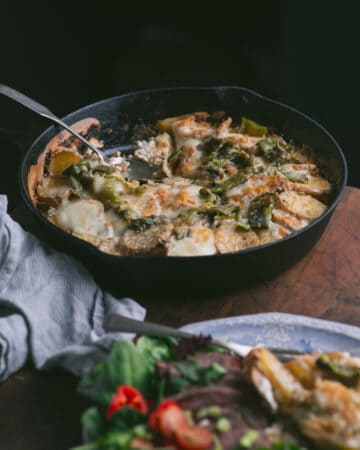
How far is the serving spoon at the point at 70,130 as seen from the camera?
303 centimetres

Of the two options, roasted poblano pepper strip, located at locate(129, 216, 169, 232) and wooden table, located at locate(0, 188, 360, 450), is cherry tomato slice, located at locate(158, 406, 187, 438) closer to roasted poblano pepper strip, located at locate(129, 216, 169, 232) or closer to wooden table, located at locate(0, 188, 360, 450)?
wooden table, located at locate(0, 188, 360, 450)

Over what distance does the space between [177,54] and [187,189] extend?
2206mm

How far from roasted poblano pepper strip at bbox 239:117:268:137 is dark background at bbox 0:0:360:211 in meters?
1.01

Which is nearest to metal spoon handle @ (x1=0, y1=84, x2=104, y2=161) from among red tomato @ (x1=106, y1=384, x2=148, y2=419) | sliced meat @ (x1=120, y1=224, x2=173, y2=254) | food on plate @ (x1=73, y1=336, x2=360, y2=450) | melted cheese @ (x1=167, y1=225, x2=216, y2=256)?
sliced meat @ (x1=120, y1=224, x2=173, y2=254)

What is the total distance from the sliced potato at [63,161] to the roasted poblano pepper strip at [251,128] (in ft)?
2.94

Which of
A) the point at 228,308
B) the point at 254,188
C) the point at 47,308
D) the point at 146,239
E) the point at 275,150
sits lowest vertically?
the point at 47,308

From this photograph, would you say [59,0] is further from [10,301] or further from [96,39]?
[10,301]

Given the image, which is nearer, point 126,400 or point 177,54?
point 126,400

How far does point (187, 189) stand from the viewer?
2.94 m

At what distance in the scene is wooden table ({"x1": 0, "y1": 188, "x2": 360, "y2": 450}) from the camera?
2.06 meters

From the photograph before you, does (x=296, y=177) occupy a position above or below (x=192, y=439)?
above

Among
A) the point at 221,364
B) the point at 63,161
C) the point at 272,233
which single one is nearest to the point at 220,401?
the point at 221,364

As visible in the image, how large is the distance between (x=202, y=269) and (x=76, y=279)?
0.53m

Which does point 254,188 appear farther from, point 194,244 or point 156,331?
point 156,331
